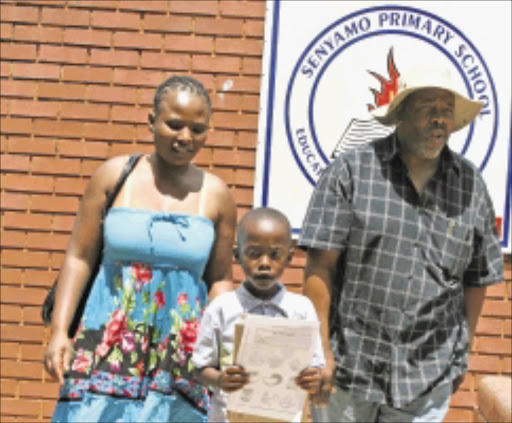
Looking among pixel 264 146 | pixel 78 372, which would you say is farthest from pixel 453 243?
pixel 264 146

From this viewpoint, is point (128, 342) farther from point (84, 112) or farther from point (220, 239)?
point (84, 112)

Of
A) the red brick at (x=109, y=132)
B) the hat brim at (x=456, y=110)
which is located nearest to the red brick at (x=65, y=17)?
the red brick at (x=109, y=132)

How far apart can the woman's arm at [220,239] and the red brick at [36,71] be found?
2620 mm

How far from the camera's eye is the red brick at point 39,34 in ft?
18.7

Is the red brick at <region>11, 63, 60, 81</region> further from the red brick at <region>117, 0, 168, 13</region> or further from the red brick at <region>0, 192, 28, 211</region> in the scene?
the red brick at <region>0, 192, 28, 211</region>

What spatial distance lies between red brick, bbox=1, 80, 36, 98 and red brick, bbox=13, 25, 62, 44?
0.24 metres

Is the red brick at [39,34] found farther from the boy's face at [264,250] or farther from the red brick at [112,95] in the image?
the boy's face at [264,250]

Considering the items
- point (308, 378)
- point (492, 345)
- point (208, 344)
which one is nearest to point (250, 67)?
point (492, 345)

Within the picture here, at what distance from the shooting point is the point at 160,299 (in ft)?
10.5

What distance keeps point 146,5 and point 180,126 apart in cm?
268

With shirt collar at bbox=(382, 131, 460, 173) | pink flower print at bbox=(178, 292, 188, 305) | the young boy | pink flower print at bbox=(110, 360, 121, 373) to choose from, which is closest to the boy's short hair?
the young boy

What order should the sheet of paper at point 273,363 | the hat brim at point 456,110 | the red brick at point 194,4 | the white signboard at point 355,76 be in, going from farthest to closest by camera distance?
the red brick at point 194,4 < the white signboard at point 355,76 < the hat brim at point 456,110 < the sheet of paper at point 273,363

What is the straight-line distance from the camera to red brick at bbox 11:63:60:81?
5.72 m

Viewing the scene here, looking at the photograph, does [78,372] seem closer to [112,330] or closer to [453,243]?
[112,330]
